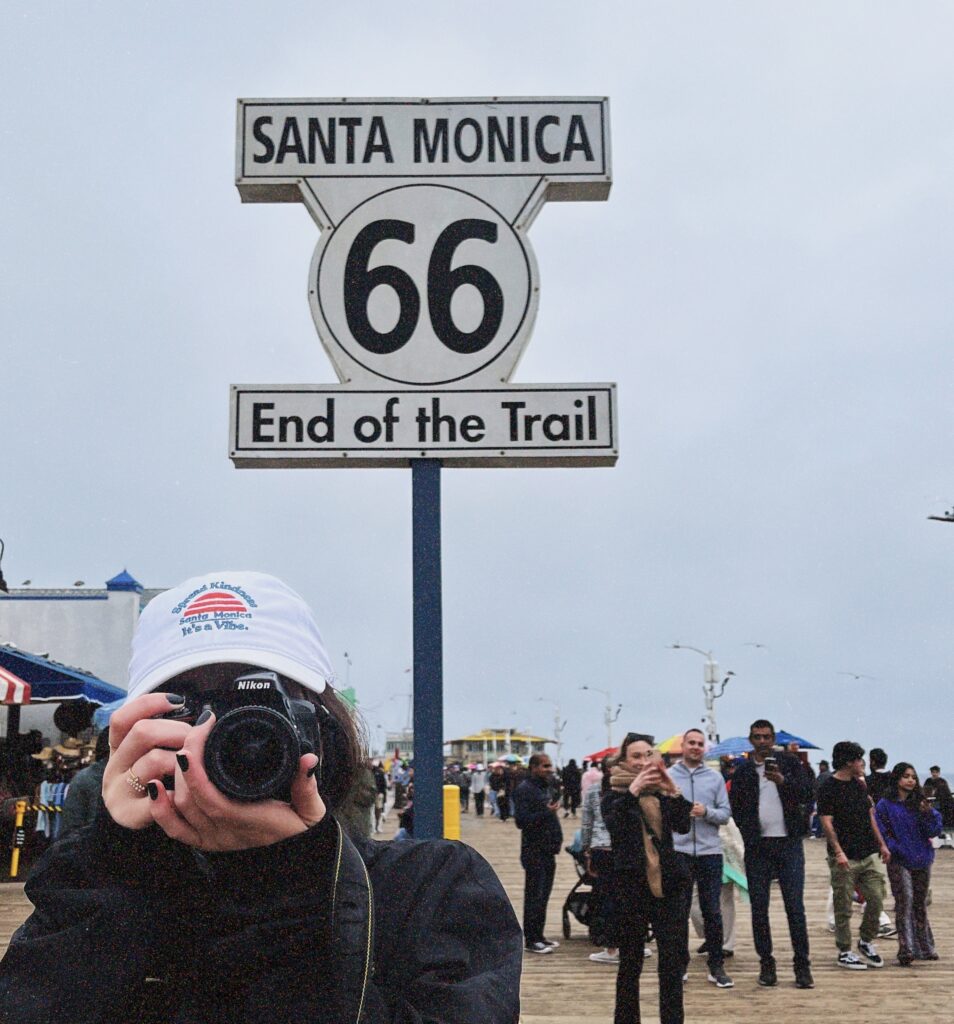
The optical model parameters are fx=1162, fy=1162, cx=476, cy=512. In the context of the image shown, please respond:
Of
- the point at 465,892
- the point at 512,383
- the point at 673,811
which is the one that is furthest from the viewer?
the point at 673,811

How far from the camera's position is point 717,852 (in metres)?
8.25

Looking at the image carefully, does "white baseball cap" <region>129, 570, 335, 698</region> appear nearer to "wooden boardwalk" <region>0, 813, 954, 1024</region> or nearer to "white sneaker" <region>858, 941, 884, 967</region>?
"wooden boardwalk" <region>0, 813, 954, 1024</region>

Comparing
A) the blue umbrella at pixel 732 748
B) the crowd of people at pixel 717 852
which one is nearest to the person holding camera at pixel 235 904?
the crowd of people at pixel 717 852

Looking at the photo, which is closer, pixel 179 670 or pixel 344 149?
pixel 179 670

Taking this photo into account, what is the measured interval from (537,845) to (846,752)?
258cm

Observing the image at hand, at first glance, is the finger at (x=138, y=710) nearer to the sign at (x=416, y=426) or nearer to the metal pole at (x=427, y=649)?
the metal pole at (x=427, y=649)

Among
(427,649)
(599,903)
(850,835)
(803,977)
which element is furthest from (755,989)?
(427,649)

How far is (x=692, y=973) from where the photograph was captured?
8922 millimetres

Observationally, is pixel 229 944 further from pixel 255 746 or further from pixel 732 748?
pixel 732 748

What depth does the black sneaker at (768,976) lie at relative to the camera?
8.24 m

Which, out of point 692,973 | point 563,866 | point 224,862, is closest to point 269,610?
point 224,862

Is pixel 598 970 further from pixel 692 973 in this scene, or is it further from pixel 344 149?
pixel 344 149

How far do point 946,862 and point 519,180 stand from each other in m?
19.4

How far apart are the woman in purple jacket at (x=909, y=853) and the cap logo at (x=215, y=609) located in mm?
9422
